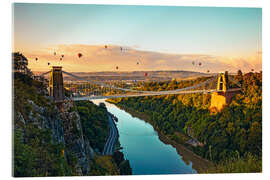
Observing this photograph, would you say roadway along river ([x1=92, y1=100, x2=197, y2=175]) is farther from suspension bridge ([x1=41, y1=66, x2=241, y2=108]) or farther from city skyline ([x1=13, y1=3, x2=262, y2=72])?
city skyline ([x1=13, y1=3, x2=262, y2=72])

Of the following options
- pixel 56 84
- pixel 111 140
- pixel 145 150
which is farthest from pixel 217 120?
pixel 56 84

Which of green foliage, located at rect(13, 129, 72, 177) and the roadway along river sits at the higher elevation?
green foliage, located at rect(13, 129, 72, 177)

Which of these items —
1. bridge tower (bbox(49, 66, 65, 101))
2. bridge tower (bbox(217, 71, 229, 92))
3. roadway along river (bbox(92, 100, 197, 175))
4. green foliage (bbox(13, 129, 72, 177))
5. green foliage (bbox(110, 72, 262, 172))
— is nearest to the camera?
green foliage (bbox(13, 129, 72, 177))

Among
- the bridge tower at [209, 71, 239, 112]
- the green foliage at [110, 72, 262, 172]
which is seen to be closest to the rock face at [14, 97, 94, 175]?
the green foliage at [110, 72, 262, 172]

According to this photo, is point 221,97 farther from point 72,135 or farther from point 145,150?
point 72,135
